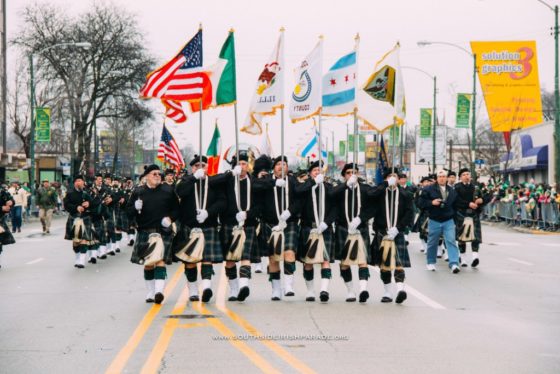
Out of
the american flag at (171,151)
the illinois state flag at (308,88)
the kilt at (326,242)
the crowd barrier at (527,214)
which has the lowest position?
the crowd barrier at (527,214)

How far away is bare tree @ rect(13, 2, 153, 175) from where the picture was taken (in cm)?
5603

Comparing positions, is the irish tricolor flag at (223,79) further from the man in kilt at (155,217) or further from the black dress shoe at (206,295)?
the black dress shoe at (206,295)

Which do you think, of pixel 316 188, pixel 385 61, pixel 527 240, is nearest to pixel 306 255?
pixel 316 188

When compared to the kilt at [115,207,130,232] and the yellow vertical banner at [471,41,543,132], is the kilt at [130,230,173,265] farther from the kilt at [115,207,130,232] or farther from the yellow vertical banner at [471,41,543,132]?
the yellow vertical banner at [471,41,543,132]

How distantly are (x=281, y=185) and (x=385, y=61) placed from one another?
8.40 ft

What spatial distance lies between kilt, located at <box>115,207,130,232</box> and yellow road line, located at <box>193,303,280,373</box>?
422 inches

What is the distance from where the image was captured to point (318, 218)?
11.8 meters

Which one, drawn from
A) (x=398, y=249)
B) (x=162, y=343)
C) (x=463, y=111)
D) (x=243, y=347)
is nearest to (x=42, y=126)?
(x=463, y=111)

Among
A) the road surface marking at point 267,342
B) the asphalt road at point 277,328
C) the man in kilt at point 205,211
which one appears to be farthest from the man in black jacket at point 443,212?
the man in kilt at point 205,211

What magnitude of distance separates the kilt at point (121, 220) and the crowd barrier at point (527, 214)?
634 inches

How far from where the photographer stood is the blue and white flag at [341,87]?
1280 cm

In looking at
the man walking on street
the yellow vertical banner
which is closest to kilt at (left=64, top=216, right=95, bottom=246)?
the man walking on street

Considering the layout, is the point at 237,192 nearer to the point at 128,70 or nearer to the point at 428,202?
the point at 428,202

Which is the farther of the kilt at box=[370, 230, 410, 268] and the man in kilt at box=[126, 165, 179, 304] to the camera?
the kilt at box=[370, 230, 410, 268]
